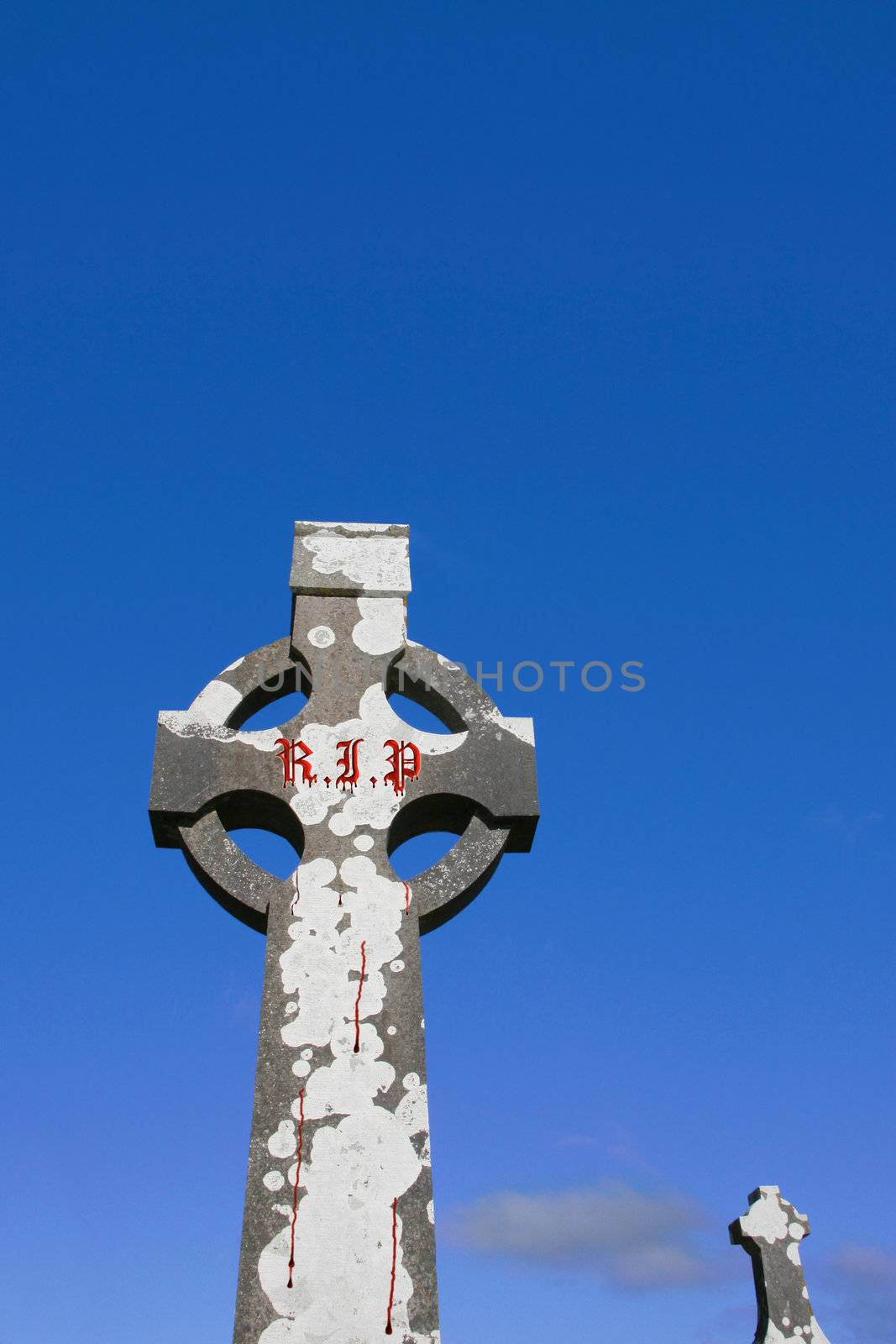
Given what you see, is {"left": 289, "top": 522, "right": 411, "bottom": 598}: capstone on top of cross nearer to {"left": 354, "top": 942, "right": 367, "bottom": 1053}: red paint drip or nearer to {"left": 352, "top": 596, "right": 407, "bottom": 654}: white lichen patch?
{"left": 352, "top": 596, "right": 407, "bottom": 654}: white lichen patch

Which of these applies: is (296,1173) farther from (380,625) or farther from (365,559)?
(365,559)

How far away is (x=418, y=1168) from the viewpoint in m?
4.83

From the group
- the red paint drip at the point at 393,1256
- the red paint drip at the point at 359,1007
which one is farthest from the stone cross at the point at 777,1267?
the red paint drip at the point at 359,1007

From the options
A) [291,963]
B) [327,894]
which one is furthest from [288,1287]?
[327,894]

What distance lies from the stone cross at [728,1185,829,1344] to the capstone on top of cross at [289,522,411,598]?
16.7ft

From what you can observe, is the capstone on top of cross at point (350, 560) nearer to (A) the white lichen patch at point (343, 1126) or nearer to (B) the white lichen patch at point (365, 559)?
(B) the white lichen patch at point (365, 559)

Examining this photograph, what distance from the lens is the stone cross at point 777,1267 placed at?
768cm

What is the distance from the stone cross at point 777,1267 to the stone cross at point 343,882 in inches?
158

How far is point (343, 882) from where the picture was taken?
18.1ft

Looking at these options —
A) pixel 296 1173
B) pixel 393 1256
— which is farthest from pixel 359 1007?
pixel 393 1256

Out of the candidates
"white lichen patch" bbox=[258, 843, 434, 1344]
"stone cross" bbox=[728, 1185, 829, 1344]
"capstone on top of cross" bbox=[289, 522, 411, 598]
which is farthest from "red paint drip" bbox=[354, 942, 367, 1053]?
"stone cross" bbox=[728, 1185, 829, 1344]

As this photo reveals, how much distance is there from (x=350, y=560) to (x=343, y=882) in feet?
6.02

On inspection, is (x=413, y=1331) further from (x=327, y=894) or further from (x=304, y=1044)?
(x=327, y=894)

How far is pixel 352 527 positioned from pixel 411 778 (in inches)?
60.2
